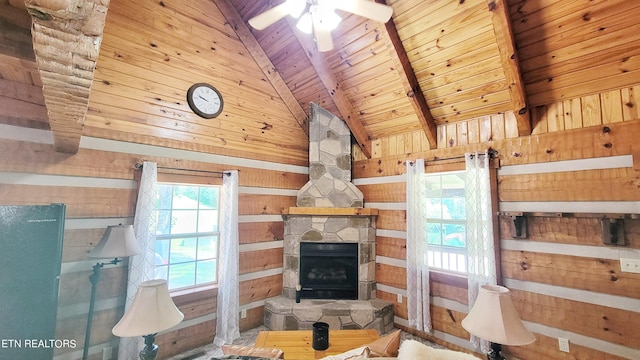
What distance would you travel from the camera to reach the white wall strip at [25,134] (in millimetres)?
2486

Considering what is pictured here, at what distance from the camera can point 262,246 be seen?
13.9 ft

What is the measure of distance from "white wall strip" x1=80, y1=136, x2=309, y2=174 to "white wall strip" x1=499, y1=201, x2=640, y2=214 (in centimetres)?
314

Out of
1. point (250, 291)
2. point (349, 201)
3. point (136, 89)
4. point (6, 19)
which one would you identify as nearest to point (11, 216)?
point (6, 19)

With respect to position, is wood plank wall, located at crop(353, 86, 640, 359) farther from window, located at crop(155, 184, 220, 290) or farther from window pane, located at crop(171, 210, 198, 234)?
window pane, located at crop(171, 210, 198, 234)

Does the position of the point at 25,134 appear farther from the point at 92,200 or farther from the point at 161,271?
the point at 161,271

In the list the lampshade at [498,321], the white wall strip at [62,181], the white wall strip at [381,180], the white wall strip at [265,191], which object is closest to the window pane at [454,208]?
the white wall strip at [381,180]

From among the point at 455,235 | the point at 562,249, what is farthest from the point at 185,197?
the point at 562,249

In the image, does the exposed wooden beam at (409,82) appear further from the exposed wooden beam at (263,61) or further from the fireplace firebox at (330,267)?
the fireplace firebox at (330,267)

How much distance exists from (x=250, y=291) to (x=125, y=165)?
2.31 m

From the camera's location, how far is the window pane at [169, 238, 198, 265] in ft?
11.5

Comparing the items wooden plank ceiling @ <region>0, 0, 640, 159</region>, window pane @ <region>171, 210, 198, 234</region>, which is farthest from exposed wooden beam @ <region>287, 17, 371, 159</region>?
window pane @ <region>171, 210, 198, 234</region>

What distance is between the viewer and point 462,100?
3566 mm

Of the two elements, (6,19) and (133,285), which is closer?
(6,19)

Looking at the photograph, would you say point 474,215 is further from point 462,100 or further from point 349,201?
point 349,201
